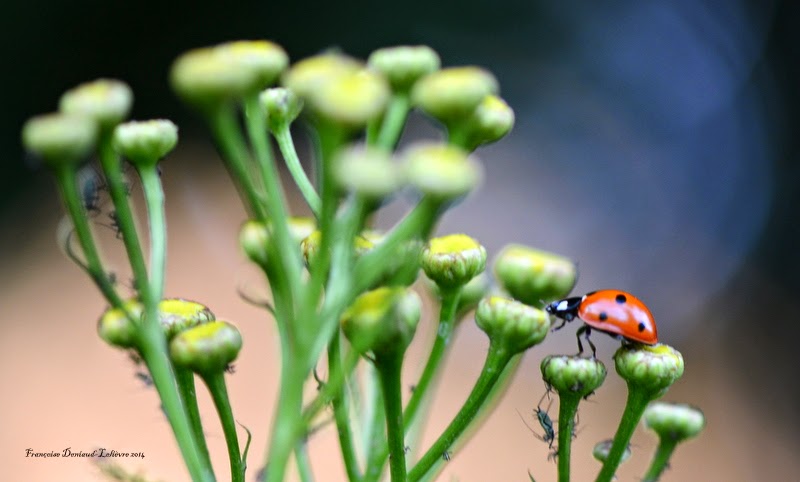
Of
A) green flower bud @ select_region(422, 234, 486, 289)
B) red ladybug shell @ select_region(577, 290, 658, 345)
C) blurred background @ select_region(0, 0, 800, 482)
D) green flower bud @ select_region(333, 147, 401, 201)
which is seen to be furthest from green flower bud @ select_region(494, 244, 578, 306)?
blurred background @ select_region(0, 0, 800, 482)

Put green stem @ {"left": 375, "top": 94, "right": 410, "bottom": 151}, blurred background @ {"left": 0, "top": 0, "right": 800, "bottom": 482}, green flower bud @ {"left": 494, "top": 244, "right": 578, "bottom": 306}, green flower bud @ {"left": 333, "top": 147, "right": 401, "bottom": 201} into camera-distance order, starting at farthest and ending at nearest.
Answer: blurred background @ {"left": 0, "top": 0, "right": 800, "bottom": 482}, green flower bud @ {"left": 494, "top": 244, "right": 578, "bottom": 306}, green stem @ {"left": 375, "top": 94, "right": 410, "bottom": 151}, green flower bud @ {"left": 333, "top": 147, "right": 401, "bottom": 201}

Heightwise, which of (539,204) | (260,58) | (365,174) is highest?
(539,204)

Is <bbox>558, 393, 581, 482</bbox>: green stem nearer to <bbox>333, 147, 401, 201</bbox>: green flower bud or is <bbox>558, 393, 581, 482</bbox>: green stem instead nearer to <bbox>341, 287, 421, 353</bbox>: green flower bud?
<bbox>341, 287, 421, 353</bbox>: green flower bud

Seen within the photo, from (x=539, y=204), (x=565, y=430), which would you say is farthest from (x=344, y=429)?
(x=539, y=204)

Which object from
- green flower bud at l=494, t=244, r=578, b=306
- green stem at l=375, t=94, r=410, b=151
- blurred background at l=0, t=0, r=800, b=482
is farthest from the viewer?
blurred background at l=0, t=0, r=800, b=482

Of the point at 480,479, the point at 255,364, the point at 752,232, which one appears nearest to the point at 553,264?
the point at 480,479

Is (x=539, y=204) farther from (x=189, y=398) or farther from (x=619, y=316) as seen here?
(x=189, y=398)

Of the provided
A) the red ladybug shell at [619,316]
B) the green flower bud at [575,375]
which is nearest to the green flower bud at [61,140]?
the green flower bud at [575,375]
